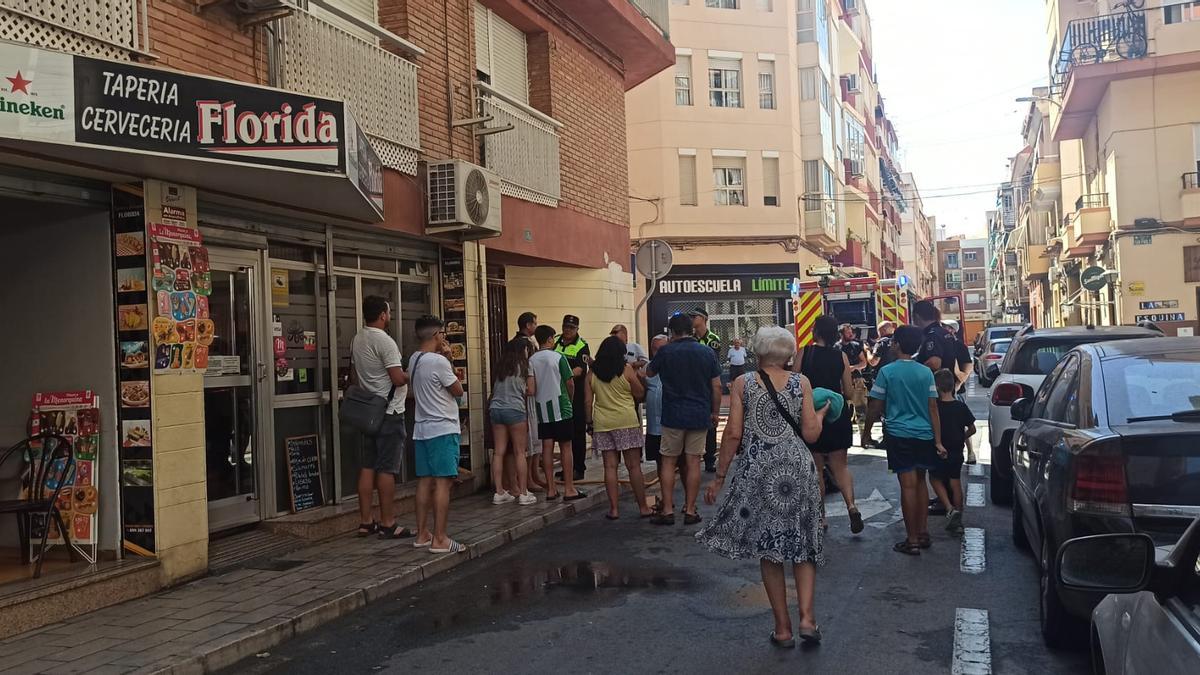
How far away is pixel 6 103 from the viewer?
192 inches

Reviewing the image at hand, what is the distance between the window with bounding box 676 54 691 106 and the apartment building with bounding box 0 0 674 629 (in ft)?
58.6

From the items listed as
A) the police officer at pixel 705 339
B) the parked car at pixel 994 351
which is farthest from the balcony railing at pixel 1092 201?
the police officer at pixel 705 339

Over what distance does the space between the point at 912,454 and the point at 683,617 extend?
97.2 inches

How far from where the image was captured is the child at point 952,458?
789cm

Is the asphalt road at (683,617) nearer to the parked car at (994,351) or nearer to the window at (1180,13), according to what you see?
the parked car at (994,351)

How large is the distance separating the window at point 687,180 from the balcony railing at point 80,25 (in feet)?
Answer: 76.2

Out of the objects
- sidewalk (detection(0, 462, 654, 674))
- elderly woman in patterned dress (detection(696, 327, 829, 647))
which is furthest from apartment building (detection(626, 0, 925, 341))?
elderly woman in patterned dress (detection(696, 327, 829, 647))

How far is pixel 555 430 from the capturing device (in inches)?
388

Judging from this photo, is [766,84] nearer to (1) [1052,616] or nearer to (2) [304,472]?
(2) [304,472]

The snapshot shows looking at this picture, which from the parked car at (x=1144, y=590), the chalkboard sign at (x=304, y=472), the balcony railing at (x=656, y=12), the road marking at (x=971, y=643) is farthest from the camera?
the balcony railing at (x=656, y=12)

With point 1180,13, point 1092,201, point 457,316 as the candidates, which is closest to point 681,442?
point 457,316

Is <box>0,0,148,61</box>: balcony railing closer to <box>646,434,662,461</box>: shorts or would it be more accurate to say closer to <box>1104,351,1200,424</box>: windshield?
<box>646,434,662,461</box>: shorts

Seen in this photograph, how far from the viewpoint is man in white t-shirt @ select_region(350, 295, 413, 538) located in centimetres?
804

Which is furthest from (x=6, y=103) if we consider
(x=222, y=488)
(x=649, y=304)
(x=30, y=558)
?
(x=649, y=304)
